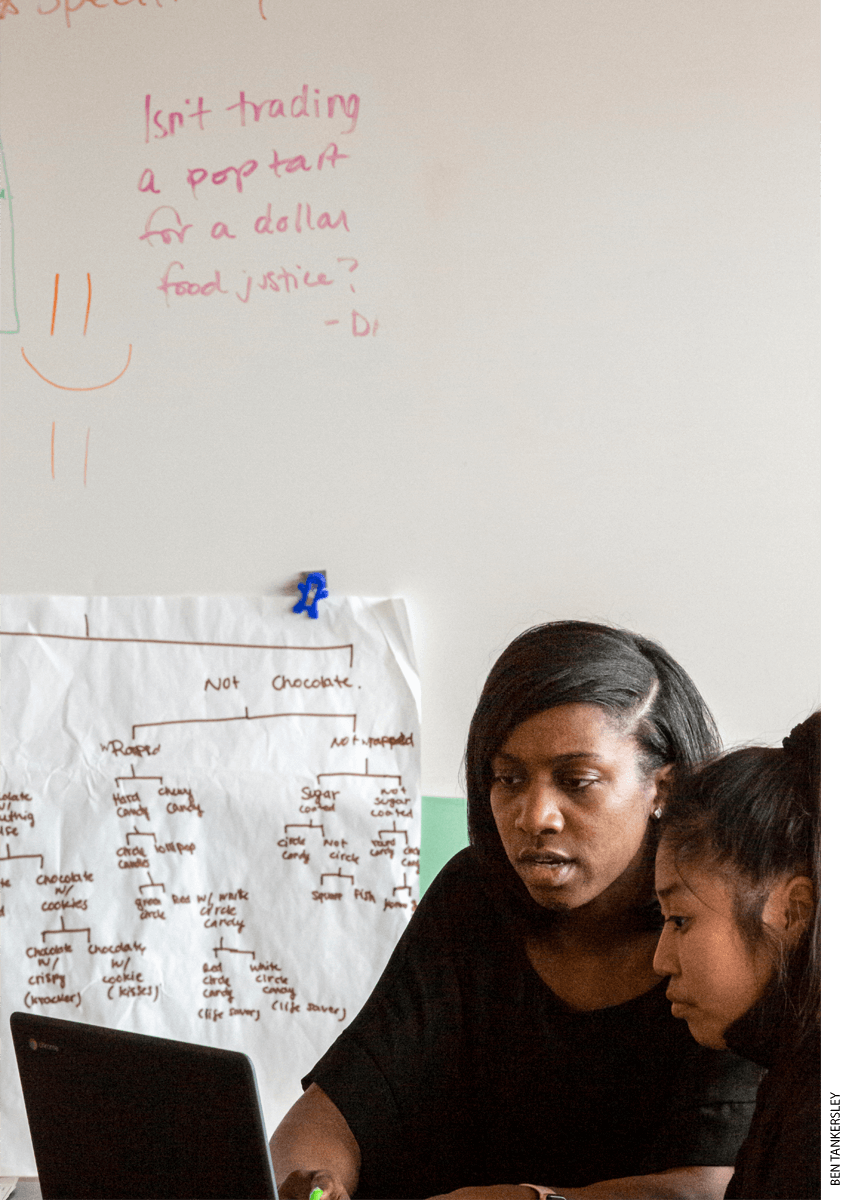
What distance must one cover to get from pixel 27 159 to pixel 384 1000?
3.17ft

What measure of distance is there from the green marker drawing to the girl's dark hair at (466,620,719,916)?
2.11 ft

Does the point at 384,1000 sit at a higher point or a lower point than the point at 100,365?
lower

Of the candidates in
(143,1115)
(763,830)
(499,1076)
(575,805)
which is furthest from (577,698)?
(143,1115)

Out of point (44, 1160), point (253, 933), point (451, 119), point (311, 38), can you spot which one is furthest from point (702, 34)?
point (44, 1160)

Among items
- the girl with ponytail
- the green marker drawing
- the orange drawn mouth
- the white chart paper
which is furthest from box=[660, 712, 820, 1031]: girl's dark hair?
the green marker drawing

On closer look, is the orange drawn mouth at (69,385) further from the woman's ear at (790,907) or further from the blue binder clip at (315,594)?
the woman's ear at (790,907)

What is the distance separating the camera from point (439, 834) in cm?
106

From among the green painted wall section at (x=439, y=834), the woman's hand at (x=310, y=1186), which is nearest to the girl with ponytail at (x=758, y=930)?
the green painted wall section at (x=439, y=834)

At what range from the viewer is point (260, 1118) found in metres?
0.78

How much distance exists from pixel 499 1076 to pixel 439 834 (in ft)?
0.80

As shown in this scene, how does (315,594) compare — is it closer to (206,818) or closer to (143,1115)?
(206,818)

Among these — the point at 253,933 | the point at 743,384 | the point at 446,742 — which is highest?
the point at 743,384
